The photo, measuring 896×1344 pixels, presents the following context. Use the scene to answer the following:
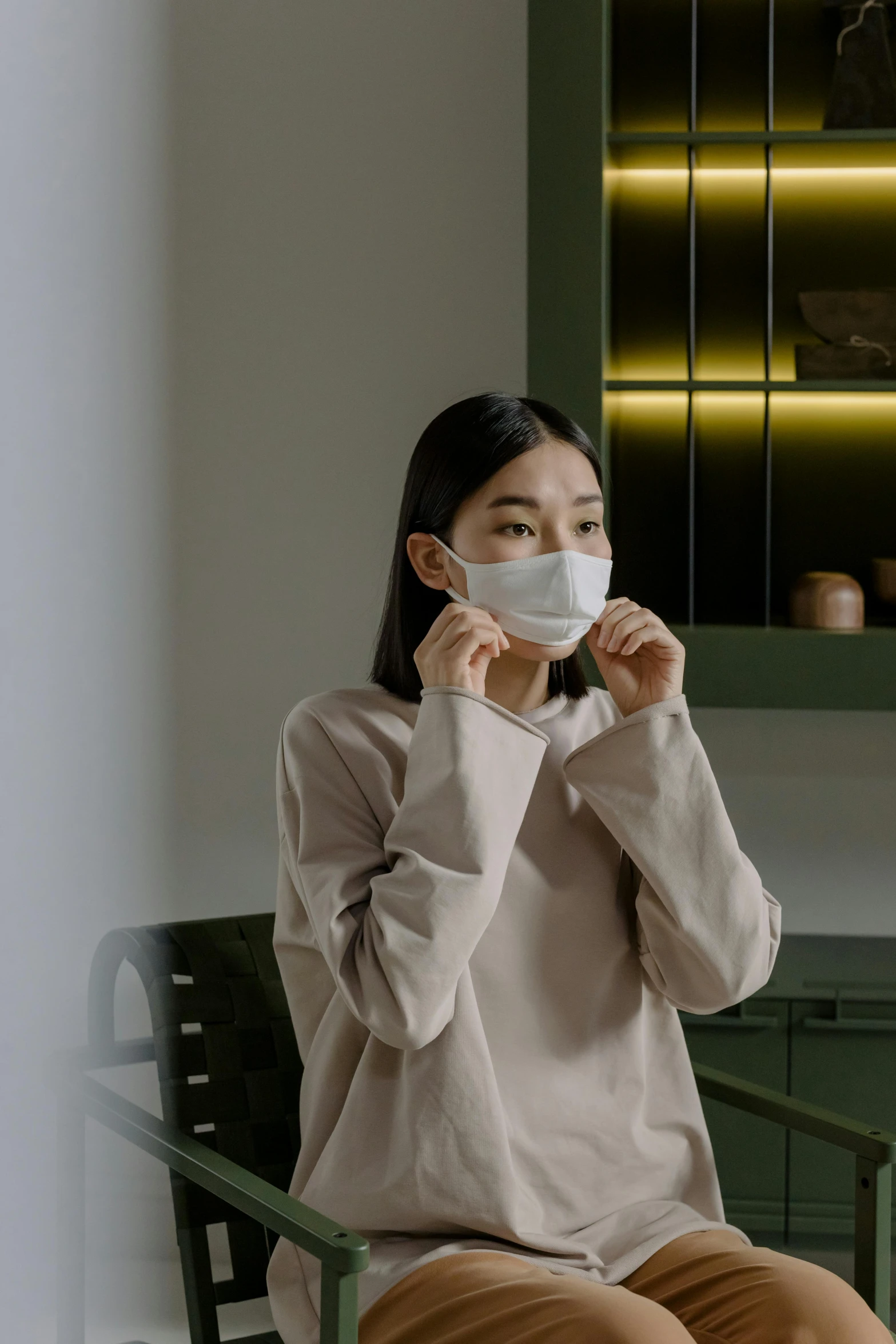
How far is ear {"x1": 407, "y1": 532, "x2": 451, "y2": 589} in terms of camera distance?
1.46m

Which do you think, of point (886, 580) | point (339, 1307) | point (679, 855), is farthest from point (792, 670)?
point (339, 1307)

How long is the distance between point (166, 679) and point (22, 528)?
0.58 metres

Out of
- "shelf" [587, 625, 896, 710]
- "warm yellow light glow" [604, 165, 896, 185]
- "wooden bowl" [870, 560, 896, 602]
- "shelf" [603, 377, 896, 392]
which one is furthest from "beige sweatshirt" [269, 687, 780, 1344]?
"warm yellow light glow" [604, 165, 896, 185]

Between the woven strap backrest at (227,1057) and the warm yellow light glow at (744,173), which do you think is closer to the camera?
the woven strap backrest at (227,1057)

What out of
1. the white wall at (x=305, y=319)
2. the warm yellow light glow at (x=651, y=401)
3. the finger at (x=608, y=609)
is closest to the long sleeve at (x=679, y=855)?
the finger at (x=608, y=609)

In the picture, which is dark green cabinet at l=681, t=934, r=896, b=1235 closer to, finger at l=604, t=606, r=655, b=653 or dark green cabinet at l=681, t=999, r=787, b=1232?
dark green cabinet at l=681, t=999, r=787, b=1232

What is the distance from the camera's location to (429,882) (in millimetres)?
1251

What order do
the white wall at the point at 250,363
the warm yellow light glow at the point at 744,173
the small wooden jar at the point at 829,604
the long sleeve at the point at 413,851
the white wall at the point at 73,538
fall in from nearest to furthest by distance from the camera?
the long sleeve at the point at 413,851 < the white wall at the point at 73,538 < the small wooden jar at the point at 829,604 < the warm yellow light glow at the point at 744,173 < the white wall at the point at 250,363

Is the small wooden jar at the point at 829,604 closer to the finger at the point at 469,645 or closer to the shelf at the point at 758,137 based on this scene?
the shelf at the point at 758,137

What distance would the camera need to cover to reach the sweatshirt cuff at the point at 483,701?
133 cm

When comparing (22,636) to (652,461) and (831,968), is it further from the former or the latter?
(831,968)

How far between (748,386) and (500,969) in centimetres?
112

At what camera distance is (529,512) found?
140 centimetres

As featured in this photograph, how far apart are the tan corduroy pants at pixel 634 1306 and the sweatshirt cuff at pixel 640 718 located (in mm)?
501
